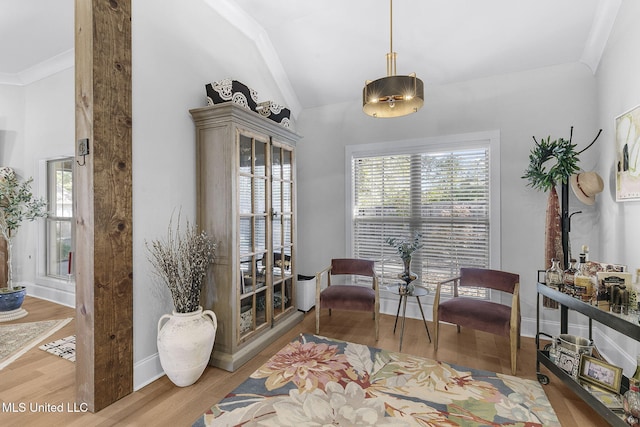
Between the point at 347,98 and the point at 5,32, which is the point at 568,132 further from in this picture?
the point at 5,32

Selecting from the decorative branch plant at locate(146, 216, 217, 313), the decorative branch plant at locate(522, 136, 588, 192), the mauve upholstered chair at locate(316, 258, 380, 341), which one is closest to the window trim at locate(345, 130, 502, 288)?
the decorative branch plant at locate(522, 136, 588, 192)

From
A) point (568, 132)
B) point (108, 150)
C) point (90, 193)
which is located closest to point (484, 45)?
point (568, 132)

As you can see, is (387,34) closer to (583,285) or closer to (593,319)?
(583,285)

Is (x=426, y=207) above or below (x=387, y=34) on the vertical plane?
below

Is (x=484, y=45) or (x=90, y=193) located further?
(x=484, y=45)

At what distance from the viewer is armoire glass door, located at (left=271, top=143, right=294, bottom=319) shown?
305 cm

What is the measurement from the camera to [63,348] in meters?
2.69

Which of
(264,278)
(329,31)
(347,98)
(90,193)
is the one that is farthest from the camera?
(347,98)

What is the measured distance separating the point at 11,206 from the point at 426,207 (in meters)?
5.17

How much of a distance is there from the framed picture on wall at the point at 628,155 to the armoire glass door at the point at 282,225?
2865 millimetres

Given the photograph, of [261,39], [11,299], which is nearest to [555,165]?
[261,39]

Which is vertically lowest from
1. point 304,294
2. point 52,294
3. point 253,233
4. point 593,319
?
point 52,294

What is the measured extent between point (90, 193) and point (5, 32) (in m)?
3.01

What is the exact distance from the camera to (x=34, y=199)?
13.0 feet
